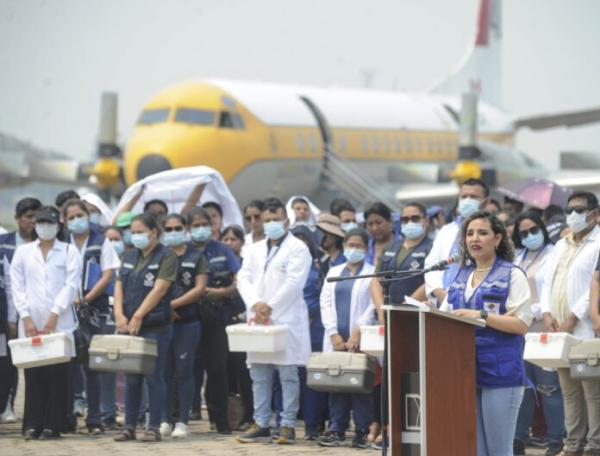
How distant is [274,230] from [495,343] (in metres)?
4.49

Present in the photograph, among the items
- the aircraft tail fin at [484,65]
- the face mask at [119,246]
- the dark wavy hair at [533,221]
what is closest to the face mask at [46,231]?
the face mask at [119,246]

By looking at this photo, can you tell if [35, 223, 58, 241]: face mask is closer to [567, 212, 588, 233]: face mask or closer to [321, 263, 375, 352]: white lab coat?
[321, 263, 375, 352]: white lab coat

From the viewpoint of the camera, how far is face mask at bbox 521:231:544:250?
1198 centimetres

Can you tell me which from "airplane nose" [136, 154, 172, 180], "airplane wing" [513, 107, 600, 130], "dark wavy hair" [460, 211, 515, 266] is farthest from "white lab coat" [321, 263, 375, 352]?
"airplane wing" [513, 107, 600, 130]

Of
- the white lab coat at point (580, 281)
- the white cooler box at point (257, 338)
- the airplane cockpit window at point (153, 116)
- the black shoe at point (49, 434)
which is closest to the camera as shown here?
the white lab coat at point (580, 281)

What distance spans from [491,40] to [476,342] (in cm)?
5187

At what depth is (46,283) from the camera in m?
12.4

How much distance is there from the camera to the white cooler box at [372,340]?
11711 millimetres

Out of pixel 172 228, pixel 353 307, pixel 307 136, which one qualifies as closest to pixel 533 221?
pixel 353 307

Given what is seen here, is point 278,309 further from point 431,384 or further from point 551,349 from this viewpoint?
point 431,384

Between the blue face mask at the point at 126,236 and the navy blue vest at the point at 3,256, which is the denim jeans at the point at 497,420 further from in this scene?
the blue face mask at the point at 126,236

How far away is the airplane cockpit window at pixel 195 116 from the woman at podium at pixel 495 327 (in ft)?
79.5

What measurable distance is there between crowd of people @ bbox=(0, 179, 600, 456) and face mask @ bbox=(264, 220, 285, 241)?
0.01 meters

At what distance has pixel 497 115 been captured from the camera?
44.2m
